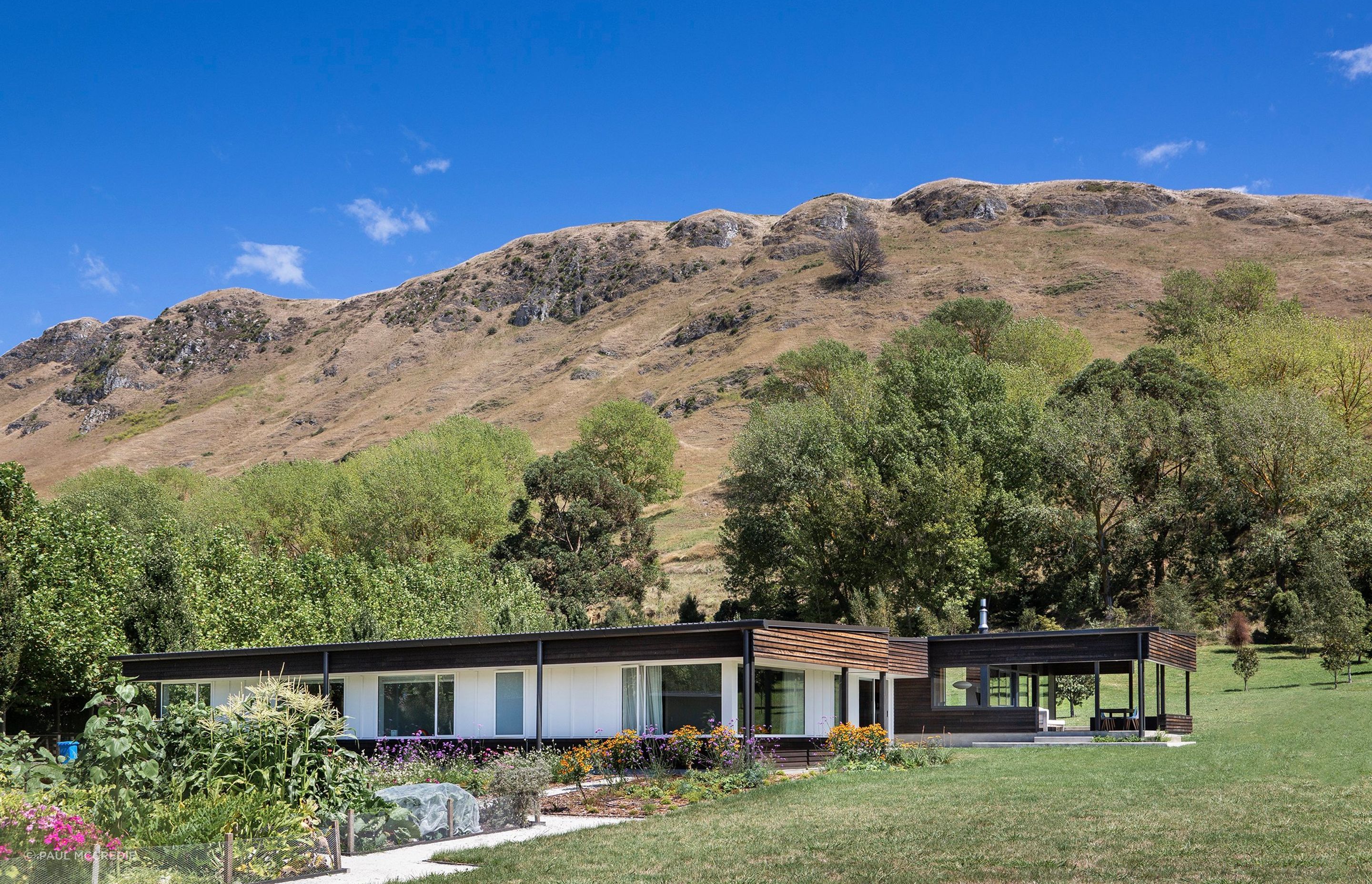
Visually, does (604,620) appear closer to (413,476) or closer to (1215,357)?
(413,476)

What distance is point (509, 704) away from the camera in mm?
23234

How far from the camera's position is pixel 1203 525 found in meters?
47.1

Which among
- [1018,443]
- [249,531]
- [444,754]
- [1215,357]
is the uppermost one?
[1215,357]

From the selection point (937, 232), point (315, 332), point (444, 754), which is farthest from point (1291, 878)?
point (315, 332)

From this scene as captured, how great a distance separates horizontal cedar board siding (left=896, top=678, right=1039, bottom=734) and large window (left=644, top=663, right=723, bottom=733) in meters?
8.05

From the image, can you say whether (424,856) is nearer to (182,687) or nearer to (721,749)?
(721,749)

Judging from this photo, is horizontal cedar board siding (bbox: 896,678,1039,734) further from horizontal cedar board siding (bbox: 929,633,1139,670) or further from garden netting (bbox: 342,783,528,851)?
garden netting (bbox: 342,783,528,851)

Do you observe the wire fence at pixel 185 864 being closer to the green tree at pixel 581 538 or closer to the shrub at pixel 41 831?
the shrub at pixel 41 831

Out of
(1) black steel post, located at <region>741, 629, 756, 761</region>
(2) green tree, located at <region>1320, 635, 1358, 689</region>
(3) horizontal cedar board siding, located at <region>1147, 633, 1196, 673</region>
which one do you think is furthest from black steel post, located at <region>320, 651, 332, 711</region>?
(2) green tree, located at <region>1320, 635, 1358, 689</region>

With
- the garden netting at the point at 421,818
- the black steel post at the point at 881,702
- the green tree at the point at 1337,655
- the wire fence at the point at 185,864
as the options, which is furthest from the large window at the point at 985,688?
the wire fence at the point at 185,864

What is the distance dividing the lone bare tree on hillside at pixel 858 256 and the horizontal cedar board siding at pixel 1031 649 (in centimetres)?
10369

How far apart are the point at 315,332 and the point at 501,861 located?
187 metres

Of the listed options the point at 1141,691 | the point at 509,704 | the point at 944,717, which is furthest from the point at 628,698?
the point at 1141,691

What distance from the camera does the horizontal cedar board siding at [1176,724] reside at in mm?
26047
